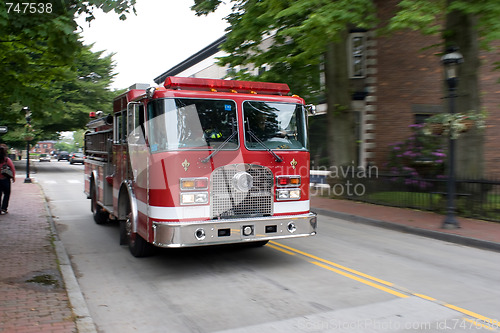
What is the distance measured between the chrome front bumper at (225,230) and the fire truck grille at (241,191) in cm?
20

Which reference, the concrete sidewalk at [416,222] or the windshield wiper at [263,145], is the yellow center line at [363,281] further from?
the concrete sidewalk at [416,222]

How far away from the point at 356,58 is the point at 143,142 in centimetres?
1400

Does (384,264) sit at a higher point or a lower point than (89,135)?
lower

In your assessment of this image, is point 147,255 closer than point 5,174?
Yes

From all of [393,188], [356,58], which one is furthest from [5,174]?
[356,58]

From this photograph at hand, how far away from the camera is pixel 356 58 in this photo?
18.8m

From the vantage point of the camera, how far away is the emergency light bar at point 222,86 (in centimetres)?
689

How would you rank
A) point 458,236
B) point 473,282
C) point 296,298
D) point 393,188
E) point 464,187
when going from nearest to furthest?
point 296,298, point 473,282, point 458,236, point 464,187, point 393,188

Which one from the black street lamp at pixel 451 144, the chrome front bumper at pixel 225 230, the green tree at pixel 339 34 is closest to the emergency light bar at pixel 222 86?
the chrome front bumper at pixel 225 230

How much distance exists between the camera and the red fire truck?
6410 mm

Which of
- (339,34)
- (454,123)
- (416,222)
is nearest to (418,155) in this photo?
(339,34)

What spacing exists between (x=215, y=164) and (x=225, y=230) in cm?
98

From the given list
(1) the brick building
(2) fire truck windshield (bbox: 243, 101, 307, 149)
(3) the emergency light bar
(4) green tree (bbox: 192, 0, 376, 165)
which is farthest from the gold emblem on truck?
(1) the brick building

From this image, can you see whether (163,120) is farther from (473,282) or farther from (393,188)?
(393,188)
